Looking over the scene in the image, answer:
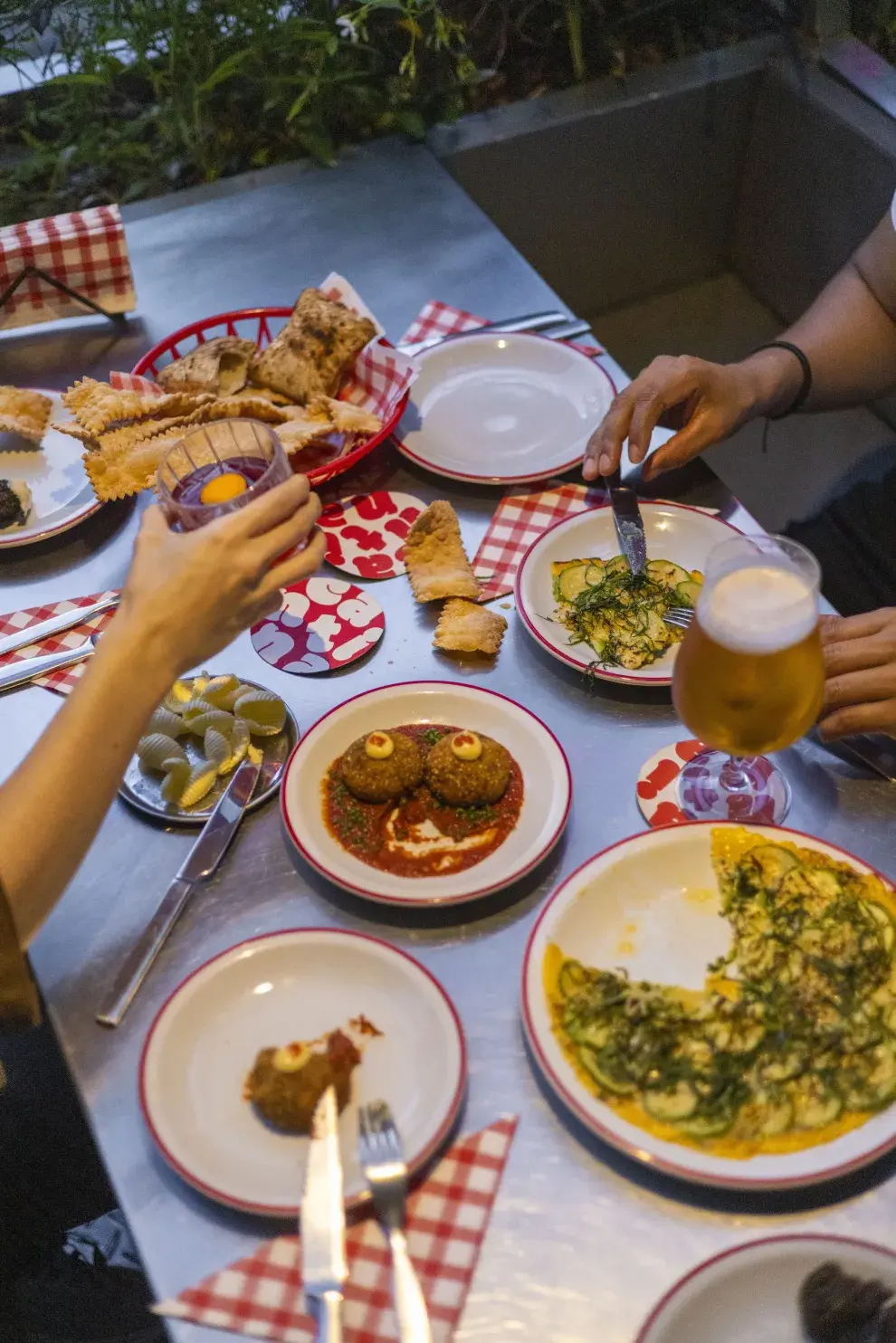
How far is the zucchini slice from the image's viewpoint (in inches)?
47.6

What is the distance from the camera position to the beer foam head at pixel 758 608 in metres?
1.30

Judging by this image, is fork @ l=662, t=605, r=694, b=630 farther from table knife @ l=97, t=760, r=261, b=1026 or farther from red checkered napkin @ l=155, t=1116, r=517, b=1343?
red checkered napkin @ l=155, t=1116, r=517, b=1343

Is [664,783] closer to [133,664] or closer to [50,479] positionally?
[133,664]

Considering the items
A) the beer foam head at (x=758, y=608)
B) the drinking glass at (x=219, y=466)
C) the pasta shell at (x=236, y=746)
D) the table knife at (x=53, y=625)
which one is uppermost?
the drinking glass at (x=219, y=466)

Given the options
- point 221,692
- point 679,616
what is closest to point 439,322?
point 679,616

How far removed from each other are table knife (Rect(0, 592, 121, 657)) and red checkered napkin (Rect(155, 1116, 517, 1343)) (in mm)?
1001

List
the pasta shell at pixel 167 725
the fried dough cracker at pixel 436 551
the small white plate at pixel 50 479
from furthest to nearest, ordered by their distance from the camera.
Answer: the small white plate at pixel 50 479 → the fried dough cracker at pixel 436 551 → the pasta shell at pixel 167 725

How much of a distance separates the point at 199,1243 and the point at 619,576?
1084mm

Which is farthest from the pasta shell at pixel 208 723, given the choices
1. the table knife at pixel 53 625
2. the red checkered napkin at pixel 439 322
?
the red checkered napkin at pixel 439 322

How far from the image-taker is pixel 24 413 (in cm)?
213

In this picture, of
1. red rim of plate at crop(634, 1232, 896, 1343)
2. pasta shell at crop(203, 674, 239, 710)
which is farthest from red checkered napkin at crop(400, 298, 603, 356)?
red rim of plate at crop(634, 1232, 896, 1343)

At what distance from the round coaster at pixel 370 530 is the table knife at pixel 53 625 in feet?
1.21

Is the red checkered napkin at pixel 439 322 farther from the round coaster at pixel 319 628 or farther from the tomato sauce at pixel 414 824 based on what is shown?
the tomato sauce at pixel 414 824

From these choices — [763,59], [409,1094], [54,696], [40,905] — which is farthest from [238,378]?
[763,59]
